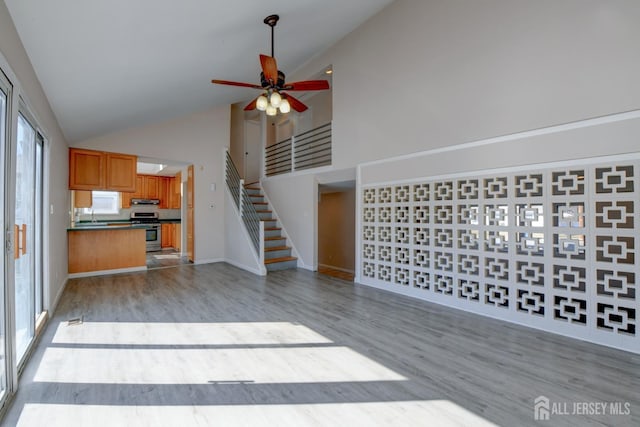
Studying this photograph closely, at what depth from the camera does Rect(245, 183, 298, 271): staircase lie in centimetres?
606

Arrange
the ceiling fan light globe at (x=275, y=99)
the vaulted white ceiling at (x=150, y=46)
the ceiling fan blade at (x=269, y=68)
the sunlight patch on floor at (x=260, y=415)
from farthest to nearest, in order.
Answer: the ceiling fan light globe at (x=275, y=99) < the ceiling fan blade at (x=269, y=68) < the vaulted white ceiling at (x=150, y=46) < the sunlight patch on floor at (x=260, y=415)

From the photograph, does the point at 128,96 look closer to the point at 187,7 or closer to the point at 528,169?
the point at 187,7

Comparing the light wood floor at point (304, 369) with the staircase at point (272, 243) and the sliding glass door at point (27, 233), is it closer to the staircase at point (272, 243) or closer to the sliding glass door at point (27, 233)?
the sliding glass door at point (27, 233)

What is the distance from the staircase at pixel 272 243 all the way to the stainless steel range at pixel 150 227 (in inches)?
153

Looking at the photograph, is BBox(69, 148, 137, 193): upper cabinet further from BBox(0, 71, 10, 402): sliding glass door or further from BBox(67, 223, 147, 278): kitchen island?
BBox(0, 71, 10, 402): sliding glass door

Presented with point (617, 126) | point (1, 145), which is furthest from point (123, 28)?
point (617, 126)

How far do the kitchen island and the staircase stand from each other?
2.54 metres

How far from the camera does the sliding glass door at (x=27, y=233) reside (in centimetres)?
246

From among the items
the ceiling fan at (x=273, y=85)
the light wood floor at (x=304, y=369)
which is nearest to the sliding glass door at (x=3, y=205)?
the light wood floor at (x=304, y=369)

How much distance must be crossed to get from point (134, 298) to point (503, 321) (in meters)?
Answer: 4.78

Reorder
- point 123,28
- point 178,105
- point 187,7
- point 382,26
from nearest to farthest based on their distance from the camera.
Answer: point 123,28 → point 187,7 → point 382,26 → point 178,105

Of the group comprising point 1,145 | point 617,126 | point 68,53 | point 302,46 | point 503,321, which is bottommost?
point 503,321

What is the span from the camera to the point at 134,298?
13.5 feet

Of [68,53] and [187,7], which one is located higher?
[187,7]
